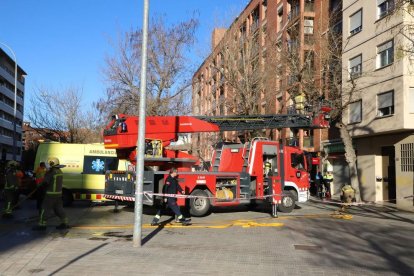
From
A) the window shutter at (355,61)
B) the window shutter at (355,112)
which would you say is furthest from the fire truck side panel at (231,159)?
the window shutter at (355,61)

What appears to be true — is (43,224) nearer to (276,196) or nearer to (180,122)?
(180,122)

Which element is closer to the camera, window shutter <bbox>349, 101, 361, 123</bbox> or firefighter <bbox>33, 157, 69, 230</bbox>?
firefighter <bbox>33, 157, 69, 230</bbox>

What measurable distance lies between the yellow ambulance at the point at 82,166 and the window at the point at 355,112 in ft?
46.2

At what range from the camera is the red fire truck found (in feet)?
49.2

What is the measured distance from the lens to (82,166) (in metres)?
18.1

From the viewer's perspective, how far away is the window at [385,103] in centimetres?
2269

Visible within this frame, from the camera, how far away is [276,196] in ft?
51.1

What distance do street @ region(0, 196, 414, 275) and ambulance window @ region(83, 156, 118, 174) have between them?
3.60m

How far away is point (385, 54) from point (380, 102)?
2465 mm

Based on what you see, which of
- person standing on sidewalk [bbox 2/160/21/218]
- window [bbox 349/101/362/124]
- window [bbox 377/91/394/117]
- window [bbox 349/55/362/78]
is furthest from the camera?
window [bbox 349/55/362/78]

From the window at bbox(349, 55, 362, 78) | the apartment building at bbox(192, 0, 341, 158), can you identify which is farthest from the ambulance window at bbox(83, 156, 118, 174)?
the window at bbox(349, 55, 362, 78)

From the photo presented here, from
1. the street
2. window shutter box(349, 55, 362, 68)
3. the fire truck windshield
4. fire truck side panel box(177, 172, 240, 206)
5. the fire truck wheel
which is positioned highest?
window shutter box(349, 55, 362, 68)

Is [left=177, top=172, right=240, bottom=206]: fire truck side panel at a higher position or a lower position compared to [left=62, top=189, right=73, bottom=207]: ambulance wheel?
higher

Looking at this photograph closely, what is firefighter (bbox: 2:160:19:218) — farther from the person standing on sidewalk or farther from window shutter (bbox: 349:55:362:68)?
window shutter (bbox: 349:55:362:68)
